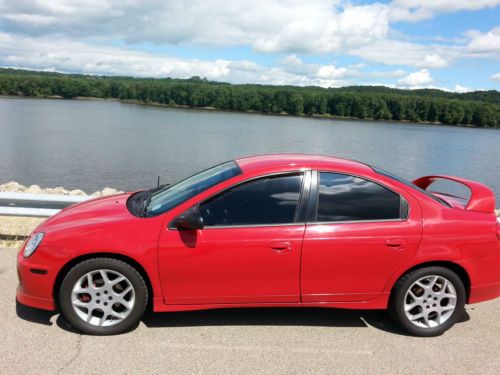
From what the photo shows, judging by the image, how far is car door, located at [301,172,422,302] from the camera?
149 inches

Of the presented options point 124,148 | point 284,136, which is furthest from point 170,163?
point 284,136

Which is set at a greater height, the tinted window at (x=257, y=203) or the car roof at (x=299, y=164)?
the car roof at (x=299, y=164)

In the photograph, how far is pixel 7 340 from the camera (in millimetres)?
3568

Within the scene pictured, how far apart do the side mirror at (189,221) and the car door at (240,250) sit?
64 mm

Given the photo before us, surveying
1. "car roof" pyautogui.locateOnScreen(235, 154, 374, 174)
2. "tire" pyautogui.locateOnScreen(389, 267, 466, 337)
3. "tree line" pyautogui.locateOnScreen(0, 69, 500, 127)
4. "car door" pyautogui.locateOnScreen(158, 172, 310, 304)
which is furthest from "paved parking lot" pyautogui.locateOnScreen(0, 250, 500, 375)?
"tree line" pyautogui.locateOnScreen(0, 69, 500, 127)

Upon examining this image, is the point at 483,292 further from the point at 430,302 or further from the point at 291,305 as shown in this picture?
the point at 291,305

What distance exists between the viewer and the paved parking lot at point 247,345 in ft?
11.0

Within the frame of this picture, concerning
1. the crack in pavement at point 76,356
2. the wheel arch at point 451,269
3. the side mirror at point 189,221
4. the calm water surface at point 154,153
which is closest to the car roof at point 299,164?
the side mirror at point 189,221

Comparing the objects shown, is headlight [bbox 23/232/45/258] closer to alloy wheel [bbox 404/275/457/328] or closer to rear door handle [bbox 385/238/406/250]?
rear door handle [bbox 385/238/406/250]

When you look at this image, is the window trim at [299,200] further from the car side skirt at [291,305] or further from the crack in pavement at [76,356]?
the crack in pavement at [76,356]

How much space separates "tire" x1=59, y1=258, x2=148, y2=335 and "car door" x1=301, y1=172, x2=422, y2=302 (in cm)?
137

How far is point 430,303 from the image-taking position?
3.99m

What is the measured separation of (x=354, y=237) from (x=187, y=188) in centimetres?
155

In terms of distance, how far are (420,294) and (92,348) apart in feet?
8.96
